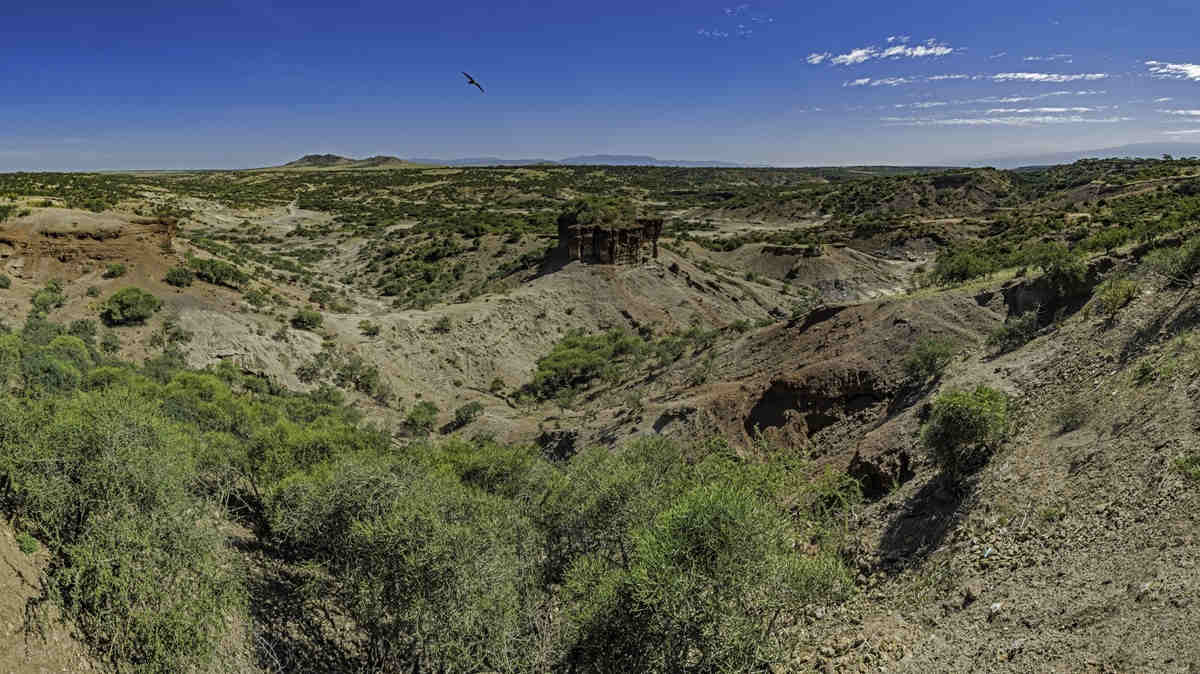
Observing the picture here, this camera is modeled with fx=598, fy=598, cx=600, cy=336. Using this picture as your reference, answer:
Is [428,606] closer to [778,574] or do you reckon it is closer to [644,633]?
[644,633]

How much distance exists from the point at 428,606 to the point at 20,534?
20.3 ft

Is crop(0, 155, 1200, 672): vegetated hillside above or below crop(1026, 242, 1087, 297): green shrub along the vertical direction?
below

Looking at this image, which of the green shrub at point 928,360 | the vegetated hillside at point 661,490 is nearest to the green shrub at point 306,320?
the vegetated hillside at point 661,490

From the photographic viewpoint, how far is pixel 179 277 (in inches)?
1382

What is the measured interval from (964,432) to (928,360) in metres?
6.65

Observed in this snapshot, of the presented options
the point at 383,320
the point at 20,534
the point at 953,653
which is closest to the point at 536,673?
the point at 953,653

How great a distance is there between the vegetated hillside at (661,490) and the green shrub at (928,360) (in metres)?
0.11

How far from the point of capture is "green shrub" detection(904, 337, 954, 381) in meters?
18.3

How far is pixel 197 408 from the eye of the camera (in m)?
19.7

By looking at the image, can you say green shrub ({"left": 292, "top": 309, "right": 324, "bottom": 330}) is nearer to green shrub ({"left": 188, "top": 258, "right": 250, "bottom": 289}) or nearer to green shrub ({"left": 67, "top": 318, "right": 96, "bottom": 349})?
green shrub ({"left": 188, "top": 258, "right": 250, "bottom": 289})

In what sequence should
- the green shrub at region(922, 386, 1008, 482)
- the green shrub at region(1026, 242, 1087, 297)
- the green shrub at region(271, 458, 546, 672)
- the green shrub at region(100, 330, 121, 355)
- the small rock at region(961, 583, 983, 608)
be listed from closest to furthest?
the green shrub at region(271, 458, 546, 672) → the small rock at region(961, 583, 983, 608) → the green shrub at region(922, 386, 1008, 482) → the green shrub at region(1026, 242, 1087, 297) → the green shrub at region(100, 330, 121, 355)

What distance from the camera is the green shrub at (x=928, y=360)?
721 inches

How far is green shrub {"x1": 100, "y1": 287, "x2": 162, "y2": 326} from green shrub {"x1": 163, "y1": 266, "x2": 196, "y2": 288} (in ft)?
9.67

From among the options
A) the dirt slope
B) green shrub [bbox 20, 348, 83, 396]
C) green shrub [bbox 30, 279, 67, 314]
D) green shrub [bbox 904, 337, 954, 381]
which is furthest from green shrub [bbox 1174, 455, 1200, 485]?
green shrub [bbox 30, 279, 67, 314]
